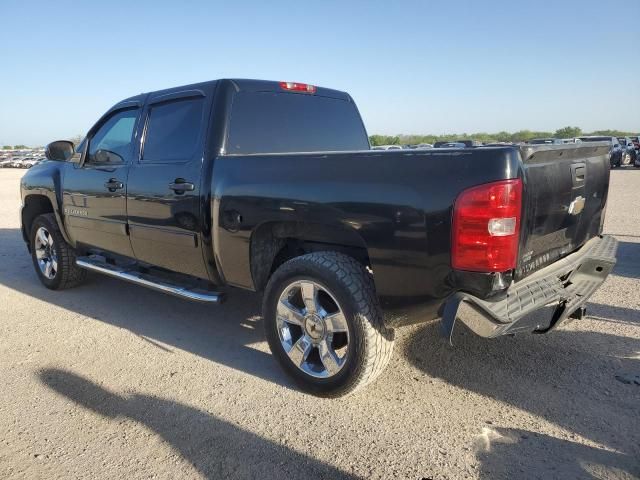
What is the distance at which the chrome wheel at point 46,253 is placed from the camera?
219 inches

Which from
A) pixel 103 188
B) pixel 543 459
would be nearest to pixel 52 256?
pixel 103 188

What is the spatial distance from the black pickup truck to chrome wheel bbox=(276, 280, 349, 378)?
0.04 ft

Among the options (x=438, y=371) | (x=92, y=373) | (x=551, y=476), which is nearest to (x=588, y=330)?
(x=438, y=371)

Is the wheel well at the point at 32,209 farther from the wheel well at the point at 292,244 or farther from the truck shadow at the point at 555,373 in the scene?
the truck shadow at the point at 555,373

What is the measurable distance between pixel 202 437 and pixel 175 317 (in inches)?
83.2

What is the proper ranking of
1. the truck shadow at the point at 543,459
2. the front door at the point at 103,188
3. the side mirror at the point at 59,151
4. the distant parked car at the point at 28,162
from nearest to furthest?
the truck shadow at the point at 543,459 → the front door at the point at 103,188 → the side mirror at the point at 59,151 → the distant parked car at the point at 28,162

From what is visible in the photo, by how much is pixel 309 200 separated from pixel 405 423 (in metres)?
1.42

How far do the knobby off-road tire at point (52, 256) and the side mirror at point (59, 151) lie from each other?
795 millimetres

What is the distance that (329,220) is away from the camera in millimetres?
2947

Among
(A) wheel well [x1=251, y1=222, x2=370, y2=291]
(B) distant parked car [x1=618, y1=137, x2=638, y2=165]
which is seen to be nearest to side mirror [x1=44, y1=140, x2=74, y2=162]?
(A) wheel well [x1=251, y1=222, x2=370, y2=291]

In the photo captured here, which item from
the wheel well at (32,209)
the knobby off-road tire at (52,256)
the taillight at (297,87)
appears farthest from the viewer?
the wheel well at (32,209)

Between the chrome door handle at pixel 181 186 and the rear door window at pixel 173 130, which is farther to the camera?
the rear door window at pixel 173 130

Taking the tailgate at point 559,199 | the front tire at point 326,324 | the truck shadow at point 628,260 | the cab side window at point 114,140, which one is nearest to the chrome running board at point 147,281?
the front tire at point 326,324

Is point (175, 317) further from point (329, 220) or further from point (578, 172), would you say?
point (578, 172)
